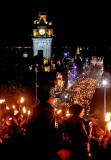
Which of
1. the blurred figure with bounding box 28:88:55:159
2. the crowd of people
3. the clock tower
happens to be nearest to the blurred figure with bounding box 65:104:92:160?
the crowd of people

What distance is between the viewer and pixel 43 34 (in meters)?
70.6

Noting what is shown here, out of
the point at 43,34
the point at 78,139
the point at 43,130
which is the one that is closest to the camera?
the point at 43,130

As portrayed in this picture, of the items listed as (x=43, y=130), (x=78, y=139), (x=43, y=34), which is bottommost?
(x=78, y=139)

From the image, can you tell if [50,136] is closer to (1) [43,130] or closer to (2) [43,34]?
(1) [43,130]

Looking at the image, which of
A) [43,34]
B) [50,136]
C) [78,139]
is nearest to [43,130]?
[50,136]

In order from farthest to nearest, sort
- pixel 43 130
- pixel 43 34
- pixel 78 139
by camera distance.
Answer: pixel 43 34, pixel 78 139, pixel 43 130

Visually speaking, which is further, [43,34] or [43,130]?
[43,34]

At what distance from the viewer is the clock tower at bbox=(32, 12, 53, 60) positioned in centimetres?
6925

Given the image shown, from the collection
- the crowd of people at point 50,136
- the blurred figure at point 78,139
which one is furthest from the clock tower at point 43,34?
the blurred figure at point 78,139

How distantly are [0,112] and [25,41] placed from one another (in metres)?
66.9

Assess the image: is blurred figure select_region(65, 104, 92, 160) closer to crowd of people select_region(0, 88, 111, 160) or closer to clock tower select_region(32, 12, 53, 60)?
crowd of people select_region(0, 88, 111, 160)

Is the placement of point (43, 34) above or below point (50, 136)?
above

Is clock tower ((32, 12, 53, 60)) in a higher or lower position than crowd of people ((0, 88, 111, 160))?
higher

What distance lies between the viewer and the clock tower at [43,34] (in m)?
69.2
